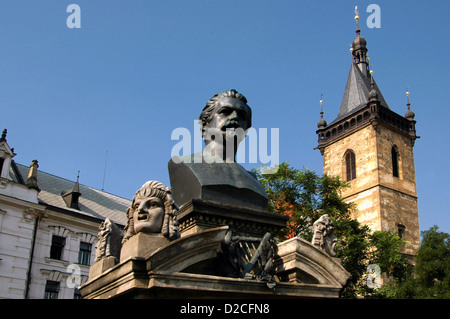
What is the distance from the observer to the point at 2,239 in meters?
25.4

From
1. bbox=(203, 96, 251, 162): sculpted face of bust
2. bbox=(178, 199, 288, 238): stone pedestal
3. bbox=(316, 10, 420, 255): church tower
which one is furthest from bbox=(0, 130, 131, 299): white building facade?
bbox=(316, 10, 420, 255): church tower

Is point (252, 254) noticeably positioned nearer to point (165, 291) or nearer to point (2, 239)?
point (165, 291)

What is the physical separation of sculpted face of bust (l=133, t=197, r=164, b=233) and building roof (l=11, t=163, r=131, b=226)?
25078mm

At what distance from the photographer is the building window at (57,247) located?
1106 inches

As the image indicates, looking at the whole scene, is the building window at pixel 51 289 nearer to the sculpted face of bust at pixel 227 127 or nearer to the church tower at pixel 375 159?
the sculpted face of bust at pixel 227 127

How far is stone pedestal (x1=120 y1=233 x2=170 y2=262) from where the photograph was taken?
457 centimetres

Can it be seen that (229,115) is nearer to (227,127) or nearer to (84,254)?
(227,127)

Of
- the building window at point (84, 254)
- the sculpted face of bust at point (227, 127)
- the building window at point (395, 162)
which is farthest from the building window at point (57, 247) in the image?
the building window at point (395, 162)

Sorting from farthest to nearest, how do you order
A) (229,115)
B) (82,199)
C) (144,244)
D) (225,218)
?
(82,199) → (229,115) → (225,218) → (144,244)

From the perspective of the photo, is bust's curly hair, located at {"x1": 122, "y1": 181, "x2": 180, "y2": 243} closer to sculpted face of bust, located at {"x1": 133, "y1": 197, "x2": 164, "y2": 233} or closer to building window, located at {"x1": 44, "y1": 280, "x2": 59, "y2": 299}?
sculpted face of bust, located at {"x1": 133, "y1": 197, "x2": 164, "y2": 233}

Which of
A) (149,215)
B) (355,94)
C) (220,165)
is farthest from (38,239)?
(355,94)

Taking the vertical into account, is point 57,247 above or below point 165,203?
above

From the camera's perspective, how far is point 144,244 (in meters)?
4.61

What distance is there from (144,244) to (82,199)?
101 ft
